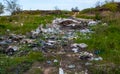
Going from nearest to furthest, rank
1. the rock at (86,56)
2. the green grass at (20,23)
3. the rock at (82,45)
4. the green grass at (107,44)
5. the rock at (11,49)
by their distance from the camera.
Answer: the green grass at (107,44), the rock at (86,56), the rock at (11,49), the rock at (82,45), the green grass at (20,23)

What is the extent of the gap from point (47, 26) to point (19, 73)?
11.2ft

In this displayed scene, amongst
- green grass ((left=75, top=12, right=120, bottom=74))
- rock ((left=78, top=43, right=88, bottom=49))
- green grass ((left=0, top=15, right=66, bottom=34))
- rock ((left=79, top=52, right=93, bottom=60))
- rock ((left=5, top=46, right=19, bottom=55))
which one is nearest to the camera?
green grass ((left=75, top=12, right=120, bottom=74))

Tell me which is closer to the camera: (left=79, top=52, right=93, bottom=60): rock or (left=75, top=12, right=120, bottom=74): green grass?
(left=75, top=12, right=120, bottom=74): green grass

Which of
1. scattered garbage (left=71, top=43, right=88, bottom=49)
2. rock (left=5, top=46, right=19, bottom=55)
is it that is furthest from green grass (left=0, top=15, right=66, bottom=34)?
scattered garbage (left=71, top=43, right=88, bottom=49)

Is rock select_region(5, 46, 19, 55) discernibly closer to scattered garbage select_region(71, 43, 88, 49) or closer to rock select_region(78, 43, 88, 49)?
scattered garbage select_region(71, 43, 88, 49)

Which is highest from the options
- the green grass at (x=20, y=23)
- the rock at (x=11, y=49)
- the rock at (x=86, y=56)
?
the green grass at (x=20, y=23)

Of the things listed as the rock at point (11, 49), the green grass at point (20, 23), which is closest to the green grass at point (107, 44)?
the rock at point (11, 49)

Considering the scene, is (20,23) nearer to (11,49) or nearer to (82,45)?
(11,49)

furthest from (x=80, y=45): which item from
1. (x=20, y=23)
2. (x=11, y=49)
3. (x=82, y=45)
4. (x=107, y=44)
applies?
(x=20, y=23)

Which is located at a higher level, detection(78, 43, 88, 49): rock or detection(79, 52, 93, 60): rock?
detection(78, 43, 88, 49): rock

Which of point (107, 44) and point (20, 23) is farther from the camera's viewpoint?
point (20, 23)

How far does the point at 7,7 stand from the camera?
12.8m

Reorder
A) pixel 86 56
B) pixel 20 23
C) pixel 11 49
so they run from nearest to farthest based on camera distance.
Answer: pixel 86 56 → pixel 11 49 → pixel 20 23

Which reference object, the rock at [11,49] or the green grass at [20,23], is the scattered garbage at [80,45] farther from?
the green grass at [20,23]
